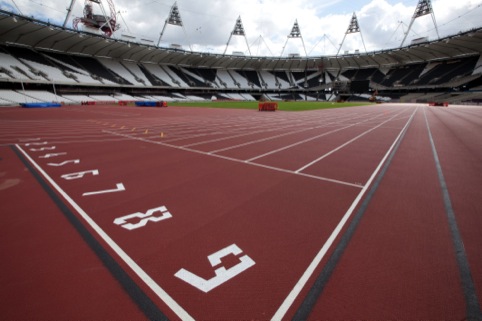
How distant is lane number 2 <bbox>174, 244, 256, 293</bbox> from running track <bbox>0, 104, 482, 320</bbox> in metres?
0.01

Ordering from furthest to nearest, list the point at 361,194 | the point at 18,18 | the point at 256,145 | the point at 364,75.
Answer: the point at 364,75
the point at 18,18
the point at 256,145
the point at 361,194

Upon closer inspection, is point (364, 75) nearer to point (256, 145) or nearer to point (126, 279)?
point (256, 145)

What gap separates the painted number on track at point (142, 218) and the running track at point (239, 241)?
3 cm

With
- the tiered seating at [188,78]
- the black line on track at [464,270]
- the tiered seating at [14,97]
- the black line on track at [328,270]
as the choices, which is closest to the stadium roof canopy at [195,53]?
the tiered seating at [188,78]

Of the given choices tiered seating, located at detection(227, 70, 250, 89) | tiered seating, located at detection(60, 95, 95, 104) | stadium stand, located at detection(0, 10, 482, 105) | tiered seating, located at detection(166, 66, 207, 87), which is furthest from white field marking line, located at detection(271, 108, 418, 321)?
tiered seating, located at detection(227, 70, 250, 89)

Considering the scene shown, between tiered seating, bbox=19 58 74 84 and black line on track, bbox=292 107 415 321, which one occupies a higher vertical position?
tiered seating, bbox=19 58 74 84

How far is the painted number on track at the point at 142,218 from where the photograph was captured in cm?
363

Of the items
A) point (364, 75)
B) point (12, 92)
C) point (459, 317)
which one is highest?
point (364, 75)

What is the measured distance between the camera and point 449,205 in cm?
445

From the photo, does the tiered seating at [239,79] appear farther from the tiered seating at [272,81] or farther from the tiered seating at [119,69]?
the tiered seating at [119,69]

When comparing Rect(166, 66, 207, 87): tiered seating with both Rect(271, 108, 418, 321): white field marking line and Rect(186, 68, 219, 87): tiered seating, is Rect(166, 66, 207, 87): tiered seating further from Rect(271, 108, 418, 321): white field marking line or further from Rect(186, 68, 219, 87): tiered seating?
Rect(271, 108, 418, 321): white field marking line

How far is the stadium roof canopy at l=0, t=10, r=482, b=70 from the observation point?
42547 millimetres

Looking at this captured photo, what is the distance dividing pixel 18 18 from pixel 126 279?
5362 cm

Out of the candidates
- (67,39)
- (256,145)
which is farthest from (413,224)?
(67,39)
